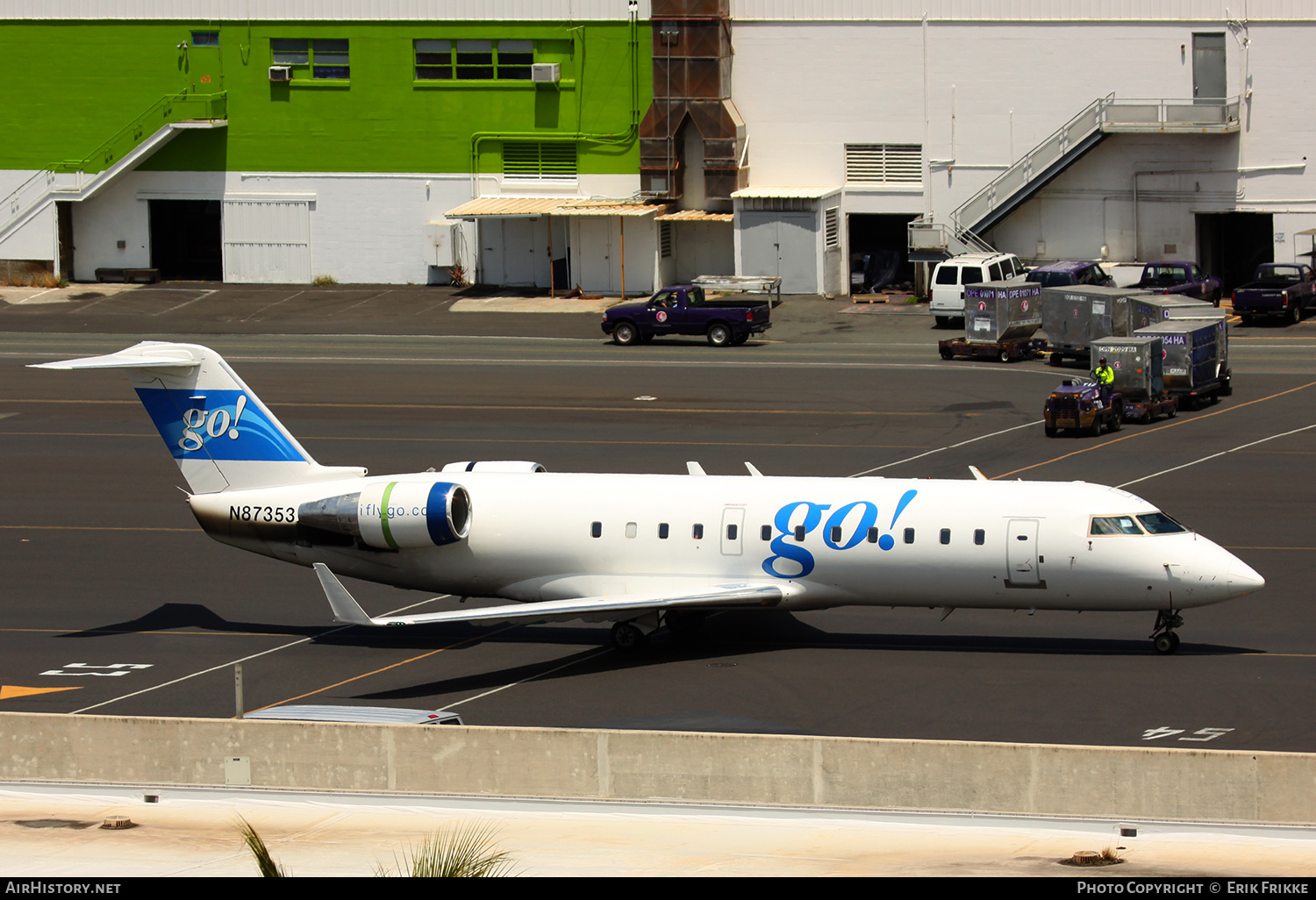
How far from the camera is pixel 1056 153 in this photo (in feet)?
247

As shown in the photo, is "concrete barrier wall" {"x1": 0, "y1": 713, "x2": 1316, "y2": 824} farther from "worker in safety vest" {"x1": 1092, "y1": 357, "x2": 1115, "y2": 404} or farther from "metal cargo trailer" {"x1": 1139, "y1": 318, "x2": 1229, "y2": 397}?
"metal cargo trailer" {"x1": 1139, "y1": 318, "x2": 1229, "y2": 397}

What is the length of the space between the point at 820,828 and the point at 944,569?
8999 millimetres

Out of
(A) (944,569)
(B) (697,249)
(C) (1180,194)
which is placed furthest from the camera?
(B) (697,249)

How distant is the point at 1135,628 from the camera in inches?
1209

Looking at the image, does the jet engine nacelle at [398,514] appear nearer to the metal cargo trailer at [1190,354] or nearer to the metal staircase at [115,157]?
the metal cargo trailer at [1190,354]

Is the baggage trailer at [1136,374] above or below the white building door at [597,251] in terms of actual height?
below

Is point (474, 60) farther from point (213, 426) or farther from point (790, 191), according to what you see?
point (213, 426)

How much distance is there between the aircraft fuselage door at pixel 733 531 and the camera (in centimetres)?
2986

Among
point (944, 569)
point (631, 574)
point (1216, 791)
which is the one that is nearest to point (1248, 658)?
point (944, 569)

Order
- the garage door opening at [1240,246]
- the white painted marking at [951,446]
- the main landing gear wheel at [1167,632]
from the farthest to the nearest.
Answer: the garage door opening at [1240,246], the white painted marking at [951,446], the main landing gear wheel at [1167,632]

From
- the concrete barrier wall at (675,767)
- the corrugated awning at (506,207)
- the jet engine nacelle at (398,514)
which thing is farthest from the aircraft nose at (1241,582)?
the corrugated awning at (506,207)

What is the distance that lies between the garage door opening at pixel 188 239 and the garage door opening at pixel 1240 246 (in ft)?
162
